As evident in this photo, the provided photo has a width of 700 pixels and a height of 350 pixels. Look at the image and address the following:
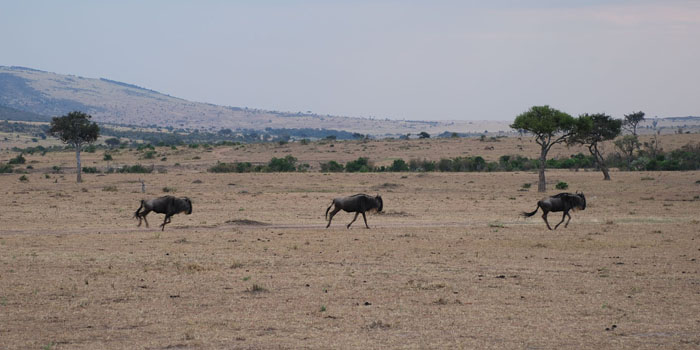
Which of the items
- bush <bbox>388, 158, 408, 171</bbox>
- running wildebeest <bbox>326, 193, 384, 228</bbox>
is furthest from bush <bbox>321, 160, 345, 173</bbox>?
running wildebeest <bbox>326, 193, 384, 228</bbox>

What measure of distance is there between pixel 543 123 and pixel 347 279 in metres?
31.5

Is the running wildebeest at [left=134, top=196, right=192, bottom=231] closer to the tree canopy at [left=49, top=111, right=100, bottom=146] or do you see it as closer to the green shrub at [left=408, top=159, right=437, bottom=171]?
the tree canopy at [left=49, top=111, right=100, bottom=146]

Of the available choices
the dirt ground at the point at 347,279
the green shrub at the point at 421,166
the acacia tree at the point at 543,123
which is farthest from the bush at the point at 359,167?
the dirt ground at the point at 347,279

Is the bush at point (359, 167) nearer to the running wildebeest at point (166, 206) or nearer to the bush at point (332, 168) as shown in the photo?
the bush at point (332, 168)

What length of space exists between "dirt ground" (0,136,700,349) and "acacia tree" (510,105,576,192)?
457 inches

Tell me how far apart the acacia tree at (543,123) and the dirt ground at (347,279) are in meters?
11.6

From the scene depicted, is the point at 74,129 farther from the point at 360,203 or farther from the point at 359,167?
the point at 360,203

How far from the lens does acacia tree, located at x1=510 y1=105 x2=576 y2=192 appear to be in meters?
43.8

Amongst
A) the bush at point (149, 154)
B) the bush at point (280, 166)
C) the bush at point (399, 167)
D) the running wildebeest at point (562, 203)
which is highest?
the running wildebeest at point (562, 203)

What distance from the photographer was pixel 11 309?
12.0m

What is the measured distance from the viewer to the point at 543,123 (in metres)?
43.8

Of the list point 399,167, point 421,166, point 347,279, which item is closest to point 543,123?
point 399,167

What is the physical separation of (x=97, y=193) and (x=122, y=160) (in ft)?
114

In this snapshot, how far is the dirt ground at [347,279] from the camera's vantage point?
1052cm
